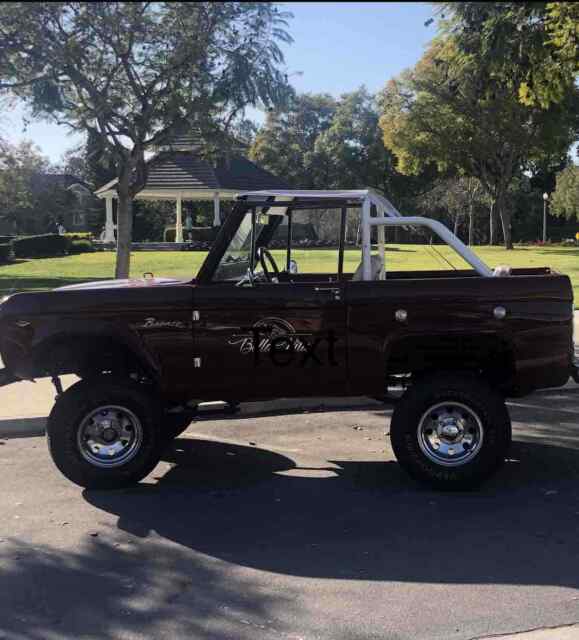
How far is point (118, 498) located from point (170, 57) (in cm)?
924

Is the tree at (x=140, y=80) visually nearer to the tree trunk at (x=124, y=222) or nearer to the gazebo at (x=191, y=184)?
the tree trunk at (x=124, y=222)

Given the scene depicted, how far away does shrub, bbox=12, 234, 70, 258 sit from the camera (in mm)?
33188

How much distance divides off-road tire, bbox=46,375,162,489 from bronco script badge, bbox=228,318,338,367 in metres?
0.82

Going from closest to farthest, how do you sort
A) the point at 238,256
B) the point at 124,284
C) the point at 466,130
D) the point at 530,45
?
1. the point at 238,256
2. the point at 124,284
3. the point at 530,45
4. the point at 466,130

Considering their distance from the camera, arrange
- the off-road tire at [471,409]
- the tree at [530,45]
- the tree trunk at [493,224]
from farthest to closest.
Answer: the tree trunk at [493,224]
the tree at [530,45]
the off-road tire at [471,409]

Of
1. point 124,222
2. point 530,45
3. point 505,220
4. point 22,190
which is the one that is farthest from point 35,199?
point 530,45

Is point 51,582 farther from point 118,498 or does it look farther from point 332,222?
point 332,222

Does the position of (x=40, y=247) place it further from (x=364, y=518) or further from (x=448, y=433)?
(x=364, y=518)

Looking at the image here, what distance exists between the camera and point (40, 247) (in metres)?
33.6

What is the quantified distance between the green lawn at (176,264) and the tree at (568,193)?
16.3m

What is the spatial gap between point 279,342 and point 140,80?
9338 millimetres

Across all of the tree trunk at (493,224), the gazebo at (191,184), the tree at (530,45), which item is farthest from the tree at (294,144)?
the tree at (530,45)

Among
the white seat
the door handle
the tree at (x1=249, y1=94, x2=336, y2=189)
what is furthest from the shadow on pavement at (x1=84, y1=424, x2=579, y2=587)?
the tree at (x1=249, y1=94, x2=336, y2=189)

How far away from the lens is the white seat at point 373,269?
239 inches
